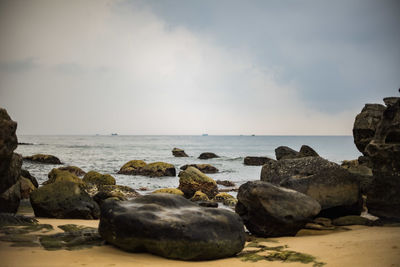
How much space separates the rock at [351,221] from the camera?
806cm

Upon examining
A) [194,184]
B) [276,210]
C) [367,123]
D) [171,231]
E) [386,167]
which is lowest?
[194,184]

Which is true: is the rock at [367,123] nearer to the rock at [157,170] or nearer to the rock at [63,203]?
the rock at [63,203]

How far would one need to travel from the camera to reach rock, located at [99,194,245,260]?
485 centimetres

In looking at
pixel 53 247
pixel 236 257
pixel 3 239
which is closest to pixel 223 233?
pixel 236 257

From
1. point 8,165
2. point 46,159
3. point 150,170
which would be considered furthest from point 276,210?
point 46,159

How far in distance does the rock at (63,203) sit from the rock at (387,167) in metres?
7.31

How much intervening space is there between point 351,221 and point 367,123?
8.09m

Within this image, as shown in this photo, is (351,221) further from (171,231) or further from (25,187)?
(25,187)

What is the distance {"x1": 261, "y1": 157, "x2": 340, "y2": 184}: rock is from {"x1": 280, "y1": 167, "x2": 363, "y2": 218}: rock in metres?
0.24

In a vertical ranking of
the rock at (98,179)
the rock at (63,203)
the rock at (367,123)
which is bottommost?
the rock at (98,179)

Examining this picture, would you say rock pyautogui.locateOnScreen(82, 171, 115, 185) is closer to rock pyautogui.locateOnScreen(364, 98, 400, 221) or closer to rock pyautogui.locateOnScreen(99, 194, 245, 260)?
rock pyautogui.locateOnScreen(99, 194, 245, 260)

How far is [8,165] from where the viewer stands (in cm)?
720

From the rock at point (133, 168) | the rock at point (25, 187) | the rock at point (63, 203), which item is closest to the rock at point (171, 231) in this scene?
the rock at point (63, 203)

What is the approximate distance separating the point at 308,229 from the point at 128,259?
16.2 ft
